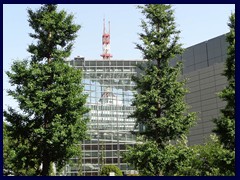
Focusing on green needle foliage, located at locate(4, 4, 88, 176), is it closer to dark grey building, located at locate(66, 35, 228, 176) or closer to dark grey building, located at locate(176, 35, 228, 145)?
dark grey building, located at locate(66, 35, 228, 176)

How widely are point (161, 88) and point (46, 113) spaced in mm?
6310

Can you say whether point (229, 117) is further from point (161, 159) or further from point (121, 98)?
point (121, 98)

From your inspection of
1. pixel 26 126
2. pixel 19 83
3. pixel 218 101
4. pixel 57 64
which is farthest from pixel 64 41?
pixel 218 101

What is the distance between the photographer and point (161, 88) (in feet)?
64.1

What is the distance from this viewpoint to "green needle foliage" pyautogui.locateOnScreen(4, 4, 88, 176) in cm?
1745

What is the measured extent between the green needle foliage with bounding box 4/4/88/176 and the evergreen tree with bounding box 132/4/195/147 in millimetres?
3444

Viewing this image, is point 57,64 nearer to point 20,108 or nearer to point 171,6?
point 20,108

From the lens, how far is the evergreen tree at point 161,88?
753 inches

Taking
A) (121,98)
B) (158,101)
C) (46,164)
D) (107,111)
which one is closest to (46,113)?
(46,164)

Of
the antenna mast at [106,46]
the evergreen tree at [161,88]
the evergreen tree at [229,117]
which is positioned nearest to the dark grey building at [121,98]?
the evergreen tree at [161,88]

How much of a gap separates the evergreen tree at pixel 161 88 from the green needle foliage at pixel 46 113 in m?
3.44

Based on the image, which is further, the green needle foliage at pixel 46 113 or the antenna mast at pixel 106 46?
the antenna mast at pixel 106 46

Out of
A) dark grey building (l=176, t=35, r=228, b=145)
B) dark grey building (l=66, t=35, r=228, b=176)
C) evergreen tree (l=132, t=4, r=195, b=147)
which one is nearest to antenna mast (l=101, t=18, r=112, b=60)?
dark grey building (l=66, t=35, r=228, b=176)

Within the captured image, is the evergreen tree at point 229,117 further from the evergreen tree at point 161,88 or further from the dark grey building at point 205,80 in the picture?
the dark grey building at point 205,80
